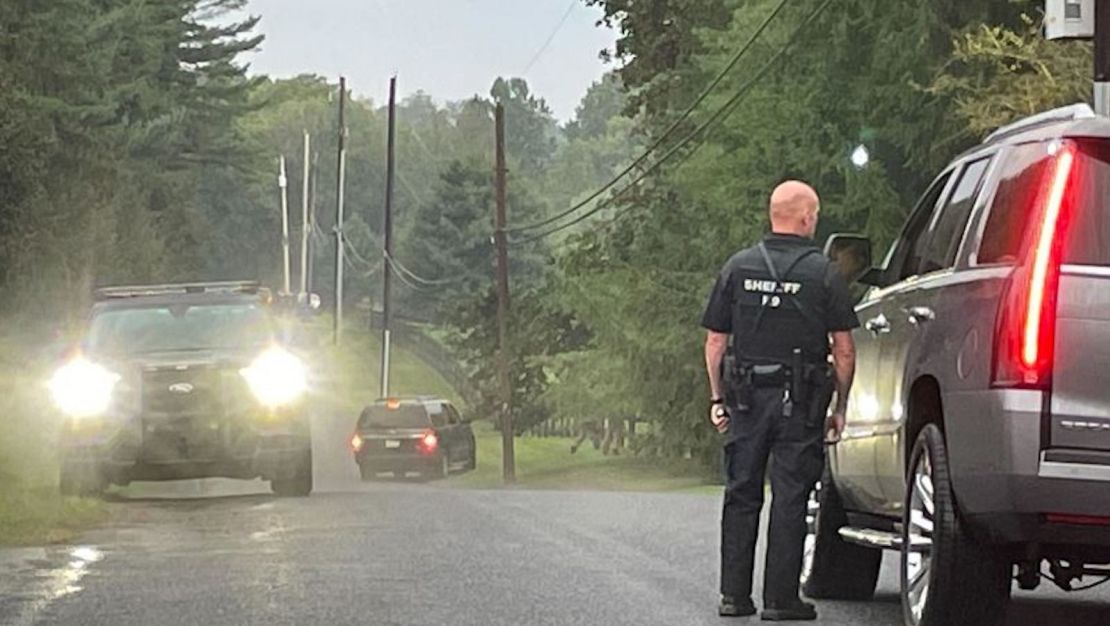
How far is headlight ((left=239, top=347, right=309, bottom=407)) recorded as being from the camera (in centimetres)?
2019

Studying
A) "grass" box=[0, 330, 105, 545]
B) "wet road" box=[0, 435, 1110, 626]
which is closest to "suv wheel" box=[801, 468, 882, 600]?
"wet road" box=[0, 435, 1110, 626]

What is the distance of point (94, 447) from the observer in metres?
20.0

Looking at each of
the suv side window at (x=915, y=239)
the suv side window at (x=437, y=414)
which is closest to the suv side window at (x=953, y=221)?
the suv side window at (x=915, y=239)

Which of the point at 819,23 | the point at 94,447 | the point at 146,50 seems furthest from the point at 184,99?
the point at 94,447

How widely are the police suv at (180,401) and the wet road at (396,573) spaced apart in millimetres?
1412

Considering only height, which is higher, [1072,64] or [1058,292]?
[1072,64]

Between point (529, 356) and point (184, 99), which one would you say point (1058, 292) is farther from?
point (184, 99)

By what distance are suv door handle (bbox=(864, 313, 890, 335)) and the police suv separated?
10.5 m

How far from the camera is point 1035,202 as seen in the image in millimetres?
8016

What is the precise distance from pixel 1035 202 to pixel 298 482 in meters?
13.6

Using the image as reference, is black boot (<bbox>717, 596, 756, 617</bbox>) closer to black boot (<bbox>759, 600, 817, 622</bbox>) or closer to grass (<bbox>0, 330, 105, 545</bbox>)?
black boot (<bbox>759, 600, 817, 622</bbox>)

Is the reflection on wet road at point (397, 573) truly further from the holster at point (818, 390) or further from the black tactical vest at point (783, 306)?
the black tactical vest at point (783, 306)

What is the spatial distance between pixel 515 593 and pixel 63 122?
59.7 m

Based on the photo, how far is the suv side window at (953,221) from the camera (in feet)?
30.2
